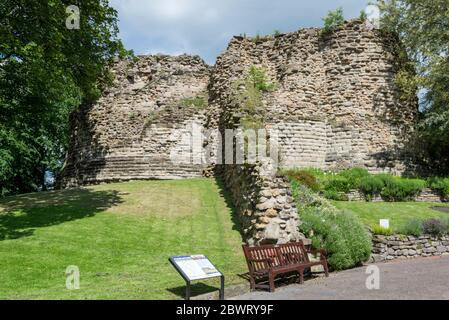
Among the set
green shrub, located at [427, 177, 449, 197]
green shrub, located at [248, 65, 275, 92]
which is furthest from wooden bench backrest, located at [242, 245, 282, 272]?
green shrub, located at [248, 65, 275, 92]

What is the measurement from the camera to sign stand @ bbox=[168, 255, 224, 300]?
278 inches

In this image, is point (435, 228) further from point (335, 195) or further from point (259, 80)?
point (259, 80)

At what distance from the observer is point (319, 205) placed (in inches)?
502

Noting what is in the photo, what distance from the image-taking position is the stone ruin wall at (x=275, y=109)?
20812mm

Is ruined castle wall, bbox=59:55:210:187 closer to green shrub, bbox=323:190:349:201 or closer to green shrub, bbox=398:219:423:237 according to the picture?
green shrub, bbox=323:190:349:201

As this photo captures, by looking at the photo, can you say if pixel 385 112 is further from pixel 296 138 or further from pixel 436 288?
pixel 436 288

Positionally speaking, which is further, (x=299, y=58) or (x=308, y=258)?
(x=299, y=58)

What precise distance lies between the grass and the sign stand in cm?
60

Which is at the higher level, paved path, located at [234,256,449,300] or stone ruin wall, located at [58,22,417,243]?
stone ruin wall, located at [58,22,417,243]

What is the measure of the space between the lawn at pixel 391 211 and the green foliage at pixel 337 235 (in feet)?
8.34

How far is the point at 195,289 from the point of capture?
26.7 feet

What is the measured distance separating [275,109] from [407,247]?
34.7 feet
